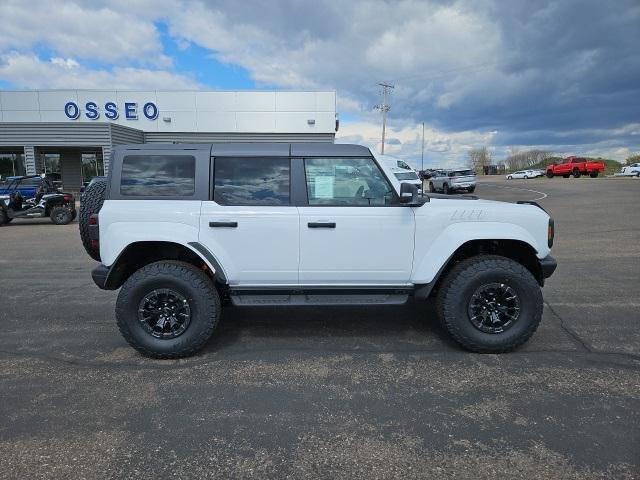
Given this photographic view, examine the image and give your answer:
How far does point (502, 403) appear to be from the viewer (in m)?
3.17

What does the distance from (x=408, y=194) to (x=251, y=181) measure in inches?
55.2

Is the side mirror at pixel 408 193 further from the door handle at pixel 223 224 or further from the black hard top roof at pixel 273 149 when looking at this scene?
the door handle at pixel 223 224

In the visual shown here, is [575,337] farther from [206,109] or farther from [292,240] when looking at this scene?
[206,109]

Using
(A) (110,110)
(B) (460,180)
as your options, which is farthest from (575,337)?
(A) (110,110)

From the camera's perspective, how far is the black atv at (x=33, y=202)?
47.9 feet

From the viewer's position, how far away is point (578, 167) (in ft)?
146

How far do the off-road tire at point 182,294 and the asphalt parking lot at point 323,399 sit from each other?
0.17 meters

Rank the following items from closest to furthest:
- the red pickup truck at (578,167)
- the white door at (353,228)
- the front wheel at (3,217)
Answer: the white door at (353,228)
the front wheel at (3,217)
the red pickup truck at (578,167)

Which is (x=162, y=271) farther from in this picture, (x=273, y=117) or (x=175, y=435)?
(x=273, y=117)

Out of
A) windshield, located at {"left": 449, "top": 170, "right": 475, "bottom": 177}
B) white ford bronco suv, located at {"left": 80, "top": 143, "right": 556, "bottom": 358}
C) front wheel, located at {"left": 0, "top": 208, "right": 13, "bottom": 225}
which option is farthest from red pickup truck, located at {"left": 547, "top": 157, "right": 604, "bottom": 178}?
white ford bronco suv, located at {"left": 80, "top": 143, "right": 556, "bottom": 358}

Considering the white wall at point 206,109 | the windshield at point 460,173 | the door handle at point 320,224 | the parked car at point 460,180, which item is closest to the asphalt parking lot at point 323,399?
the door handle at point 320,224

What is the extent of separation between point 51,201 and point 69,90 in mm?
15259

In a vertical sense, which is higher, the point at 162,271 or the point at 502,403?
the point at 162,271

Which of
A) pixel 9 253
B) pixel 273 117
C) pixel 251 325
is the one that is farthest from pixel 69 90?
pixel 251 325
